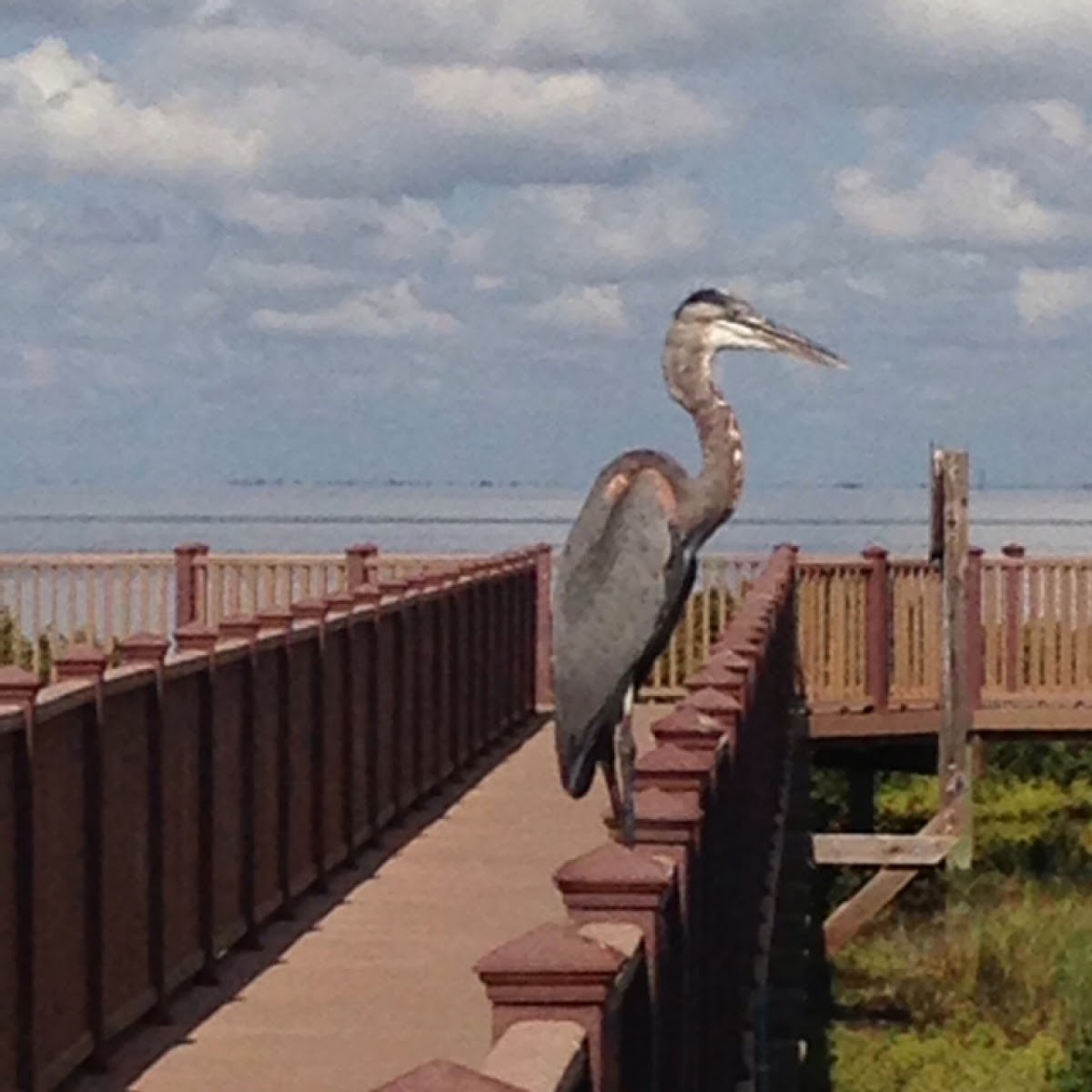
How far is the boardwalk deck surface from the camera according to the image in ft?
31.8

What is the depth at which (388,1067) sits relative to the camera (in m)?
9.66

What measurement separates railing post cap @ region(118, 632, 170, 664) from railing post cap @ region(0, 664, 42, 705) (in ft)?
5.32

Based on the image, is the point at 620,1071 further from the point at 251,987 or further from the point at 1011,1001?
the point at 1011,1001

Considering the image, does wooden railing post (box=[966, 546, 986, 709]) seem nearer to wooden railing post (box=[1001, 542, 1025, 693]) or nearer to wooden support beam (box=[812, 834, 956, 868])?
wooden railing post (box=[1001, 542, 1025, 693])

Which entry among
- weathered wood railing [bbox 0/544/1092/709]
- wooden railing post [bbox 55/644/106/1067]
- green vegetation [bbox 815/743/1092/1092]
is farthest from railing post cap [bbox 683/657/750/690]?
weathered wood railing [bbox 0/544/1092/709]

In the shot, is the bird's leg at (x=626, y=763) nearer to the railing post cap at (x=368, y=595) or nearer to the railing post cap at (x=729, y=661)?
the railing post cap at (x=729, y=661)

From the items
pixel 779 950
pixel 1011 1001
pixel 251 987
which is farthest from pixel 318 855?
pixel 1011 1001

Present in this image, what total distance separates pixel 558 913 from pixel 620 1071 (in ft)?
23.0

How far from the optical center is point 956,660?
2653 centimetres

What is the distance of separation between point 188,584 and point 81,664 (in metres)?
17.0

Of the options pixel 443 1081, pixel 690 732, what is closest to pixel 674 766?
pixel 690 732

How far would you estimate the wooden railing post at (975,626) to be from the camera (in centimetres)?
2848

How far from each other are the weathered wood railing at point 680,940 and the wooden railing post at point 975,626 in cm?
927

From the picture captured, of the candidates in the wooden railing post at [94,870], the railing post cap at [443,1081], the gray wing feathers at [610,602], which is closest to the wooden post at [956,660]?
the gray wing feathers at [610,602]
